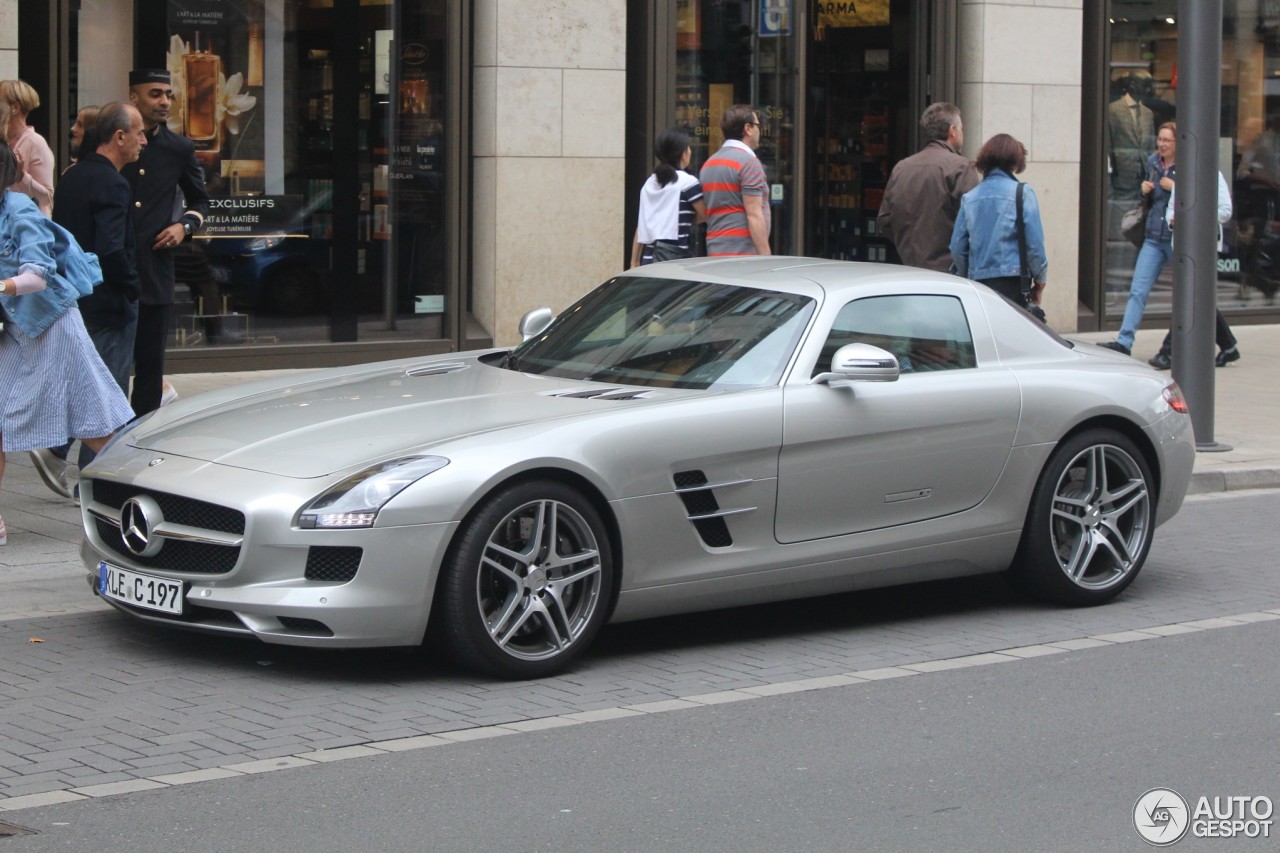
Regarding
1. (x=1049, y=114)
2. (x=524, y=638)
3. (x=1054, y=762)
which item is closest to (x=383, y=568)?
(x=524, y=638)

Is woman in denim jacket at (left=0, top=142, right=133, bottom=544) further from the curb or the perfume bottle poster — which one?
the curb

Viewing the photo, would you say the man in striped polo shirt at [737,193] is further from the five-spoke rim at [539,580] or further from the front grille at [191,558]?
the front grille at [191,558]

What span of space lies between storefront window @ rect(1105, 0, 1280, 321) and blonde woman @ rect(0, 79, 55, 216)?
10.8 meters

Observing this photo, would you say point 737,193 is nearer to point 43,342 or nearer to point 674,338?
point 674,338

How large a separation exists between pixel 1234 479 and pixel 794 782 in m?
6.40

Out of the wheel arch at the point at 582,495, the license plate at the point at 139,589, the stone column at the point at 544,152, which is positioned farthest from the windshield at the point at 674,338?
the stone column at the point at 544,152

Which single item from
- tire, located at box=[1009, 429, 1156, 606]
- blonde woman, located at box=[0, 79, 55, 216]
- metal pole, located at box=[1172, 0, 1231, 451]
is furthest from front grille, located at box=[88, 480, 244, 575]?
metal pole, located at box=[1172, 0, 1231, 451]

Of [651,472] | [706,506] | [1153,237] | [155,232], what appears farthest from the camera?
[1153,237]

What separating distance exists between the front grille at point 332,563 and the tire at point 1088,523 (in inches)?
116

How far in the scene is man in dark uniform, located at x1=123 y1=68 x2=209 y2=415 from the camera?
32.1 feet

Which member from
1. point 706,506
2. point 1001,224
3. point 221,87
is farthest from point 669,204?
point 706,506

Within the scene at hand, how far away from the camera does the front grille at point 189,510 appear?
19.8 feet

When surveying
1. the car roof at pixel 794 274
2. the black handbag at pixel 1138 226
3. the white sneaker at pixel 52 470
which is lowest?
the white sneaker at pixel 52 470

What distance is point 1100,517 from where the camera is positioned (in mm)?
7715
